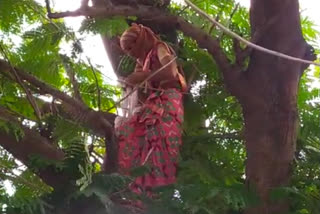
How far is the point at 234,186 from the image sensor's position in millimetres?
655

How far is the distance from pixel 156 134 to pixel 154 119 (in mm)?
22

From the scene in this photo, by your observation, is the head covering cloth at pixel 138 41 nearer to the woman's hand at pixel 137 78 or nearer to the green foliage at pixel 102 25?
the woman's hand at pixel 137 78

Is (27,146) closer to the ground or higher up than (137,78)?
closer to the ground

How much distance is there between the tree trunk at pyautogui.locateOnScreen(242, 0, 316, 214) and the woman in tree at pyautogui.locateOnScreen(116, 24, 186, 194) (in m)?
0.12

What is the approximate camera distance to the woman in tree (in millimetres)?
881

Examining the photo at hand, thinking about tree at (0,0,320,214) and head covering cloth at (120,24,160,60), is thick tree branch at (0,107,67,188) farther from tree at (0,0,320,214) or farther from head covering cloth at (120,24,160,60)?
head covering cloth at (120,24,160,60)

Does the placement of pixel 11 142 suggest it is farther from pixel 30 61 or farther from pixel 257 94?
pixel 257 94

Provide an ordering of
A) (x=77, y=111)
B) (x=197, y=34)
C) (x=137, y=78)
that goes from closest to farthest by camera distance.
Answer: (x=77, y=111) < (x=197, y=34) < (x=137, y=78)

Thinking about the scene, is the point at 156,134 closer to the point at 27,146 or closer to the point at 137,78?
the point at 137,78

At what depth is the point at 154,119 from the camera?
35.8 inches

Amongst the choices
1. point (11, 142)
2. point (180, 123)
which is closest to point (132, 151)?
point (180, 123)

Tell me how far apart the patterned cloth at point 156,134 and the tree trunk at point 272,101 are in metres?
0.12

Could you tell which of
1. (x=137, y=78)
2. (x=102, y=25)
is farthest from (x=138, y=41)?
(x=102, y=25)

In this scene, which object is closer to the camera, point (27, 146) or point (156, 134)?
point (27, 146)
